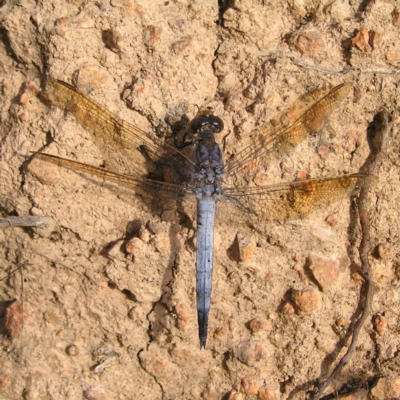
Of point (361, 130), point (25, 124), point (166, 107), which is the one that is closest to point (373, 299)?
point (361, 130)

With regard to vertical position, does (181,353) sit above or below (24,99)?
below

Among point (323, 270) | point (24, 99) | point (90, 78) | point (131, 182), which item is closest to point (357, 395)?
point (323, 270)

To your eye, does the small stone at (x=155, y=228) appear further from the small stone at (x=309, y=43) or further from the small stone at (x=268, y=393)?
the small stone at (x=309, y=43)

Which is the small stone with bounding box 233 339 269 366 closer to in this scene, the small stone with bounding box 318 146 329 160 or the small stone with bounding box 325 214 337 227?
the small stone with bounding box 325 214 337 227

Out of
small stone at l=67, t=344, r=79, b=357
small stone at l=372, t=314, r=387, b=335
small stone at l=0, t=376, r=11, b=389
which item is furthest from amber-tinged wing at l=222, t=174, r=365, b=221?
small stone at l=0, t=376, r=11, b=389

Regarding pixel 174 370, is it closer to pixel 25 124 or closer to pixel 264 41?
pixel 25 124

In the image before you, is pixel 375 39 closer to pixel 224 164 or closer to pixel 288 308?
pixel 224 164

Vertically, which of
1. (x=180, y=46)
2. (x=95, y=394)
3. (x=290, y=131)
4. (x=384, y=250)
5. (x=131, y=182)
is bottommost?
(x=95, y=394)
